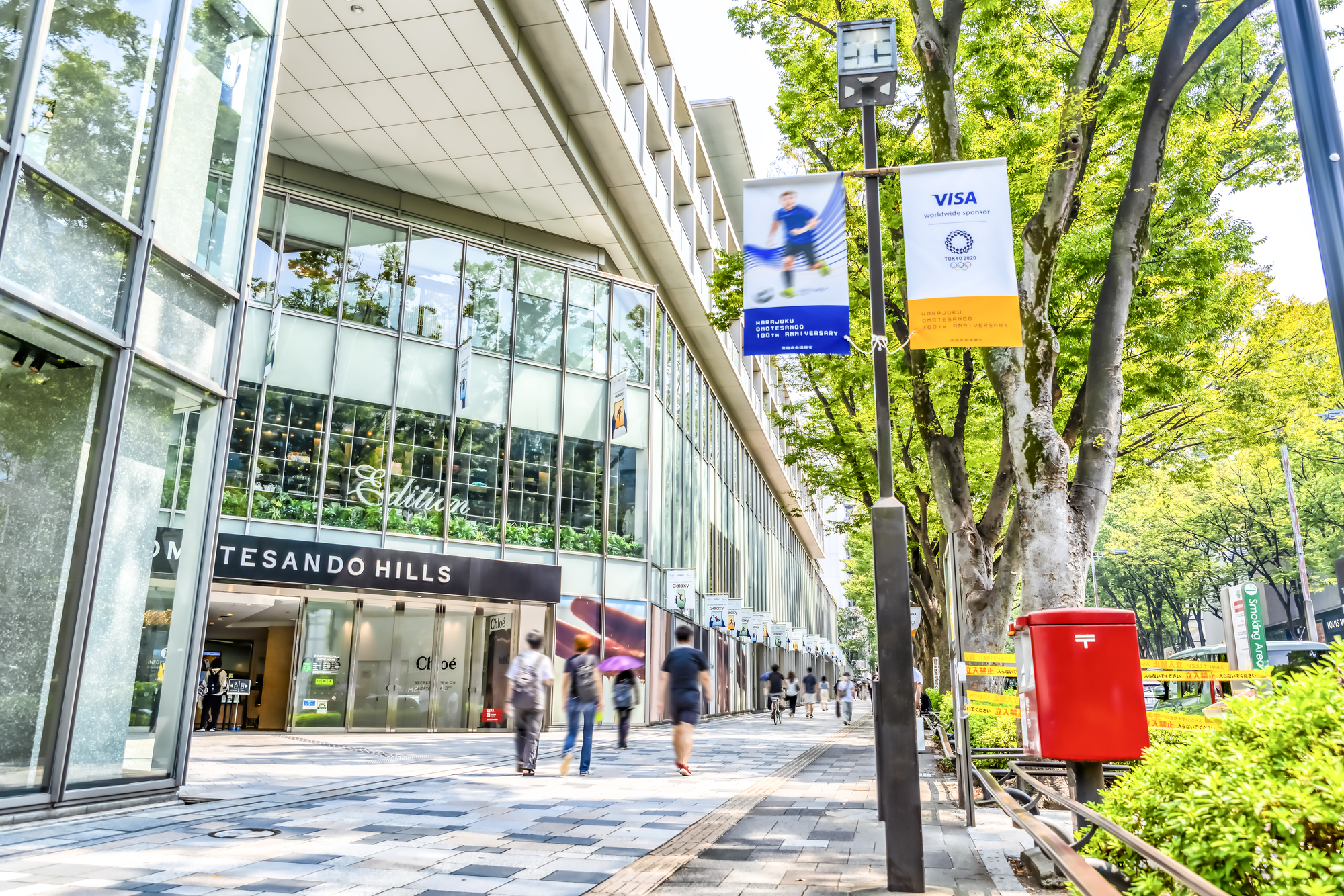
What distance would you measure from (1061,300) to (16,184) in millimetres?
11923

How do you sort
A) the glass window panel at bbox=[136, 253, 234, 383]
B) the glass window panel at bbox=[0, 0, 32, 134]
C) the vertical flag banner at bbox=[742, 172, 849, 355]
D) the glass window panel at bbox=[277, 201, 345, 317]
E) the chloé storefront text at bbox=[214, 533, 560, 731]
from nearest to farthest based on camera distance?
the vertical flag banner at bbox=[742, 172, 849, 355], the glass window panel at bbox=[0, 0, 32, 134], the glass window panel at bbox=[136, 253, 234, 383], the chloé storefront text at bbox=[214, 533, 560, 731], the glass window panel at bbox=[277, 201, 345, 317]

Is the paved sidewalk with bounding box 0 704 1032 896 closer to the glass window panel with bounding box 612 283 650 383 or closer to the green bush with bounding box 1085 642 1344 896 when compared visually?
the green bush with bounding box 1085 642 1344 896

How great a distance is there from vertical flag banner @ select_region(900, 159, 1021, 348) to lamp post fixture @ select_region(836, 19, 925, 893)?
0.33 meters

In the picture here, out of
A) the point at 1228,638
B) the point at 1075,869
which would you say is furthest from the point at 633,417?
the point at 1075,869

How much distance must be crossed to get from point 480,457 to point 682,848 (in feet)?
51.4

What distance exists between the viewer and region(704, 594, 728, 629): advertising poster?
31125 millimetres

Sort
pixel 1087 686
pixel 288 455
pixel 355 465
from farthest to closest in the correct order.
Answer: pixel 355 465 → pixel 288 455 → pixel 1087 686

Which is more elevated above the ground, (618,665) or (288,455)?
(288,455)

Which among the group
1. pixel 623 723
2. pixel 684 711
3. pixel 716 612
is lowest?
pixel 623 723

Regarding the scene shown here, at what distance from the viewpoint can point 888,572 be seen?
544 cm

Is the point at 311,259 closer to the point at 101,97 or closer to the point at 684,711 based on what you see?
the point at 101,97

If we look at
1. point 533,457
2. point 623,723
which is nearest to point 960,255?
point 623,723

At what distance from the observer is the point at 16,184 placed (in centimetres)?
676

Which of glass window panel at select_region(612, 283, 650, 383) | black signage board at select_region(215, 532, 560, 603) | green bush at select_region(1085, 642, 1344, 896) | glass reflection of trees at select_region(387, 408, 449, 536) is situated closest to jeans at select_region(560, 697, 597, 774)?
green bush at select_region(1085, 642, 1344, 896)
